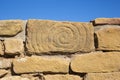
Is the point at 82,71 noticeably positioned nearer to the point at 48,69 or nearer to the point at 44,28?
the point at 48,69

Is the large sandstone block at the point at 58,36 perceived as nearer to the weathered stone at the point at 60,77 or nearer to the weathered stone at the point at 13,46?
the weathered stone at the point at 13,46

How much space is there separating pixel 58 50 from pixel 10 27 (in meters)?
0.55

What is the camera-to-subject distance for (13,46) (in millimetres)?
2586

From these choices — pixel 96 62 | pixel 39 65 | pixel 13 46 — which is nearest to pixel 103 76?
pixel 96 62

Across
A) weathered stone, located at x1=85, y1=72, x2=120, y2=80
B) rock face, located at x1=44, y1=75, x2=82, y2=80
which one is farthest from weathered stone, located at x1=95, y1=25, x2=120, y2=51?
rock face, located at x1=44, y1=75, x2=82, y2=80

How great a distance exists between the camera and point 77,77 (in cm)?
263

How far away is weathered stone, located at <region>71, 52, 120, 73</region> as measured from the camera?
104 inches

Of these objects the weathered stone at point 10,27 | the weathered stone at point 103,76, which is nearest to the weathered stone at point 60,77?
the weathered stone at point 103,76

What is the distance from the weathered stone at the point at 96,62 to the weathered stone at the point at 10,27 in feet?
2.16

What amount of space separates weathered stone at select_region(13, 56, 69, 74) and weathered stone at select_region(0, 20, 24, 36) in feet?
0.95

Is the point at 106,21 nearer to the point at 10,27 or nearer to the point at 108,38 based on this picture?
the point at 108,38

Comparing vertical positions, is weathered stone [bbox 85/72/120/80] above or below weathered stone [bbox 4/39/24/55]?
below

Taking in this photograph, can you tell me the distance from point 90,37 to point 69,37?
23 centimetres

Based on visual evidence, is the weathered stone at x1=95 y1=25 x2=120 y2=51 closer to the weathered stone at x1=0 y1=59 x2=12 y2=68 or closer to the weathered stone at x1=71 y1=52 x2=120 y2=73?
the weathered stone at x1=71 y1=52 x2=120 y2=73
